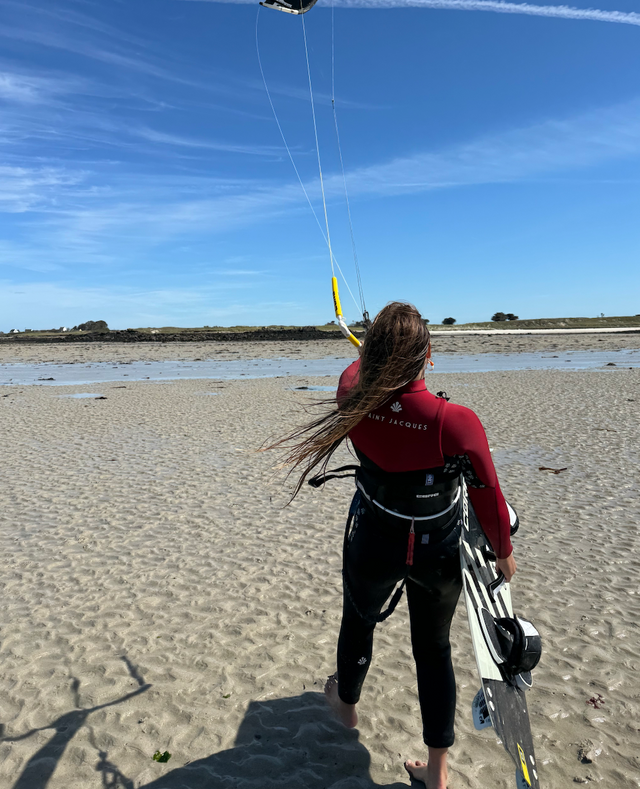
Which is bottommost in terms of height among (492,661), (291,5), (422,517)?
(492,661)

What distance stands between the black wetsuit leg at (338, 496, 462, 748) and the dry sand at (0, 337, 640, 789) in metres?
Result: 0.58

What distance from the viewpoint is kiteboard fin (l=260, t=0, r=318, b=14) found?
515 centimetres

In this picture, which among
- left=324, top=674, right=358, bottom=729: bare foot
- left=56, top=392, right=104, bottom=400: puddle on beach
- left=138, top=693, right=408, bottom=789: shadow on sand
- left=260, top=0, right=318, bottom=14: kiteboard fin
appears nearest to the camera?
left=138, top=693, right=408, bottom=789: shadow on sand

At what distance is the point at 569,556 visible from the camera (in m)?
5.82

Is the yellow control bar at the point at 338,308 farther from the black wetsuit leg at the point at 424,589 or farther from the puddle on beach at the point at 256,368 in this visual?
the puddle on beach at the point at 256,368

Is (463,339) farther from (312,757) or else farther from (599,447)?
(312,757)

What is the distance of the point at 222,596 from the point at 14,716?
184 cm

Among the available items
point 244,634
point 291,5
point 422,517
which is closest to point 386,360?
point 422,517

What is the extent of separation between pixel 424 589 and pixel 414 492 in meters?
0.46

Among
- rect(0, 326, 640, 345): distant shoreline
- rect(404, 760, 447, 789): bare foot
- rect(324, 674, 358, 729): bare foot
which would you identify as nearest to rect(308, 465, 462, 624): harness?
rect(404, 760, 447, 789): bare foot

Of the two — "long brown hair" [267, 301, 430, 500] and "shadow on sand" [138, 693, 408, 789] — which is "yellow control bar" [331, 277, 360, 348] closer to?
"long brown hair" [267, 301, 430, 500]

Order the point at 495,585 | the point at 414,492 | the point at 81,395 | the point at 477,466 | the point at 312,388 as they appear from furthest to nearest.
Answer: the point at 312,388 → the point at 81,395 → the point at 495,585 → the point at 414,492 → the point at 477,466

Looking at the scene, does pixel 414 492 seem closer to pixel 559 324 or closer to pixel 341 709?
pixel 341 709

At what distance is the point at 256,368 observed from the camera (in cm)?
3072
